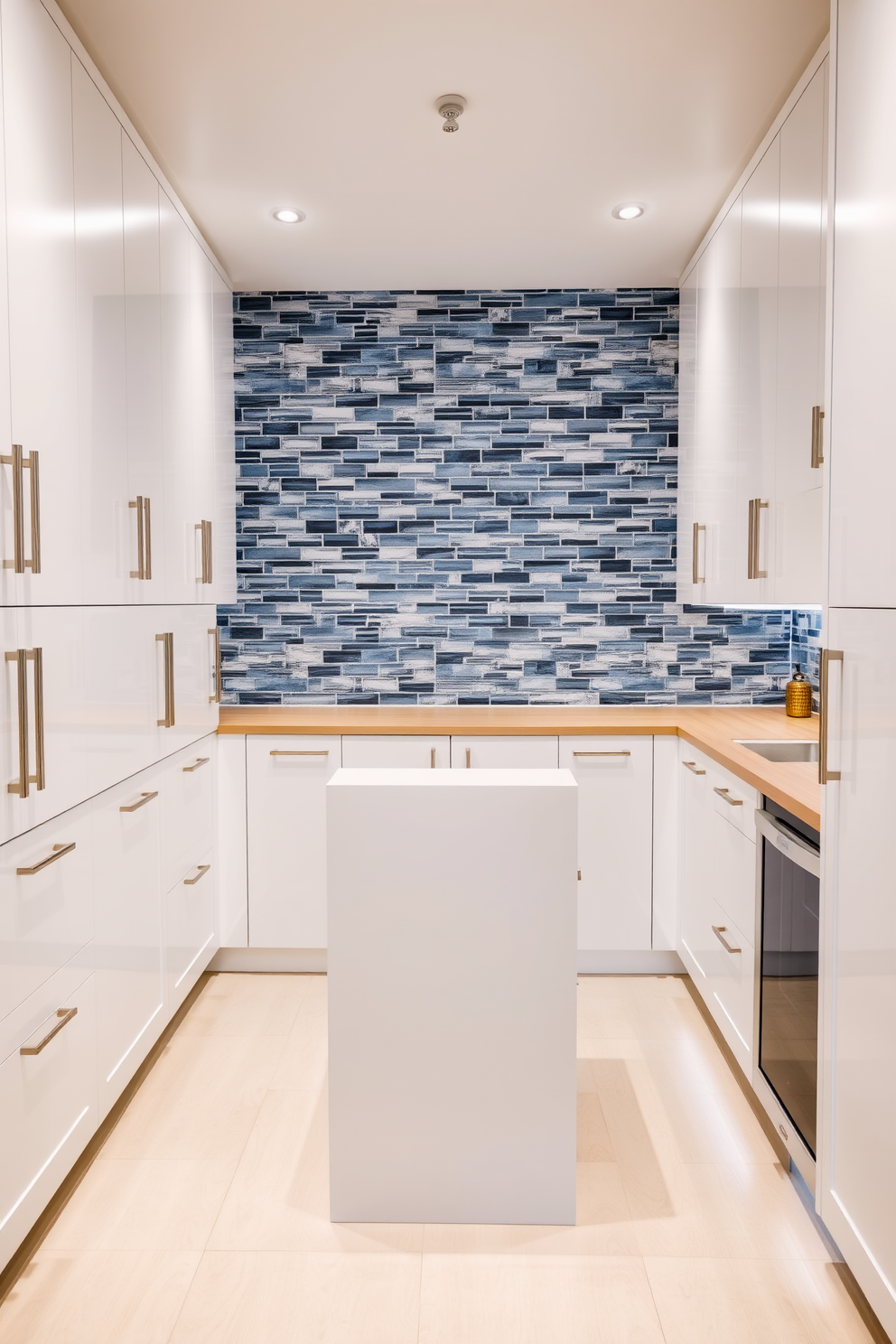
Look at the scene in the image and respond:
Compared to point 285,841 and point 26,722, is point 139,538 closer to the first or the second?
point 26,722

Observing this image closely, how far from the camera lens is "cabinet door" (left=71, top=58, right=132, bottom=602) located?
2018 millimetres

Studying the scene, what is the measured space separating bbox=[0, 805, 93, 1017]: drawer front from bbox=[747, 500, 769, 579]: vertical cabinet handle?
6.29 ft

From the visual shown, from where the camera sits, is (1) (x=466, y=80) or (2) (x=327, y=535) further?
(2) (x=327, y=535)

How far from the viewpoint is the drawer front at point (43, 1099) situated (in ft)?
5.47

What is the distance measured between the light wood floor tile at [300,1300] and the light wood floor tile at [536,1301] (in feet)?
0.16

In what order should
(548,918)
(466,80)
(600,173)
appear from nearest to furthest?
1. (548,918)
2. (466,80)
3. (600,173)

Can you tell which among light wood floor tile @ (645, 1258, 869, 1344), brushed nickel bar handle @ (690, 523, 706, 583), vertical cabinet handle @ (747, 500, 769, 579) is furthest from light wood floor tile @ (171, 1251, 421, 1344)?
brushed nickel bar handle @ (690, 523, 706, 583)

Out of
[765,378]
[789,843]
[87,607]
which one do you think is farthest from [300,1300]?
[765,378]

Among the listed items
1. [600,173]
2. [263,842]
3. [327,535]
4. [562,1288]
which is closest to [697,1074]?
[562,1288]

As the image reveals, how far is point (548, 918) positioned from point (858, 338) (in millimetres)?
1220

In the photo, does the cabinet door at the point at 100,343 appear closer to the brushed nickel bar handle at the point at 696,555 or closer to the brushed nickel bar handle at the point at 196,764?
the brushed nickel bar handle at the point at 196,764

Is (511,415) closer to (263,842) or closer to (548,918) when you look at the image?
(263,842)

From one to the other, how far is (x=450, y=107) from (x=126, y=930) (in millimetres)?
2219

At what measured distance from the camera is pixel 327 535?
3729 mm
